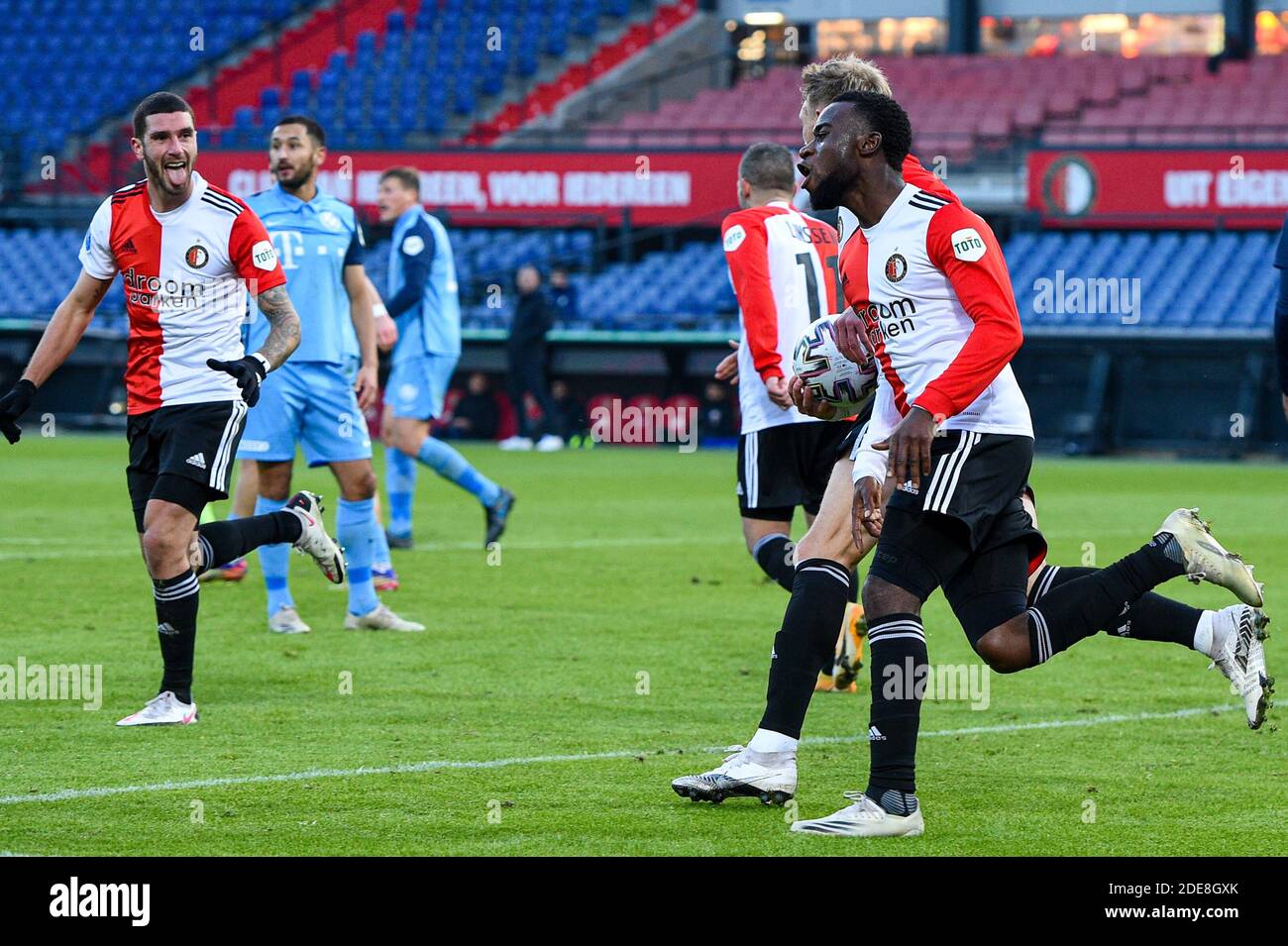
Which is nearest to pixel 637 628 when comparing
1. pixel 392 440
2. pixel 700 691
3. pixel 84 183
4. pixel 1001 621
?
pixel 700 691

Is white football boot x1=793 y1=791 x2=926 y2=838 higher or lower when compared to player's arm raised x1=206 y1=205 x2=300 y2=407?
lower

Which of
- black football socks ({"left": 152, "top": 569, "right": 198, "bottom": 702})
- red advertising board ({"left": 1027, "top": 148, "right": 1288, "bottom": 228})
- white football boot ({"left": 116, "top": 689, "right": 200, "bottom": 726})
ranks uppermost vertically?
red advertising board ({"left": 1027, "top": 148, "right": 1288, "bottom": 228})

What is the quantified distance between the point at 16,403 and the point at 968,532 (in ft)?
11.2

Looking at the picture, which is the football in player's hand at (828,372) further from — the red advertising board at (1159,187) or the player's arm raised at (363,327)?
the red advertising board at (1159,187)

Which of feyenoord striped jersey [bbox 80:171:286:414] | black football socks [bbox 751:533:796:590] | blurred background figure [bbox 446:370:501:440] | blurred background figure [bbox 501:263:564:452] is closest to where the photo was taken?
feyenoord striped jersey [bbox 80:171:286:414]

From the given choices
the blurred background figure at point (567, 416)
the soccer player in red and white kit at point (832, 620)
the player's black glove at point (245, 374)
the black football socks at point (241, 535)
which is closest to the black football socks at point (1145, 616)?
the soccer player in red and white kit at point (832, 620)

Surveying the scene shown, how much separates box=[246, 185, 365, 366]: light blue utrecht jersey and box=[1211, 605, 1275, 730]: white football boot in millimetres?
4803

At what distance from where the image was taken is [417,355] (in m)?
13.0

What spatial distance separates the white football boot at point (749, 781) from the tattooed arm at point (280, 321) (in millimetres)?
2417

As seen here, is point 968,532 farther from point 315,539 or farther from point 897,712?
point 315,539

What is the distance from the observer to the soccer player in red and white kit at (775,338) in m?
7.74

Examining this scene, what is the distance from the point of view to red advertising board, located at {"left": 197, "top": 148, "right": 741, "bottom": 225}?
27.0 m

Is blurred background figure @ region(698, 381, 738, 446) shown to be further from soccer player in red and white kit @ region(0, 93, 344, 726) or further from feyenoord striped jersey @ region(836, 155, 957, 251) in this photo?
feyenoord striped jersey @ region(836, 155, 957, 251)

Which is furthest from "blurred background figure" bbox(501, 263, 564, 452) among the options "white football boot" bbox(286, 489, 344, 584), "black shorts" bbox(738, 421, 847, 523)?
"black shorts" bbox(738, 421, 847, 523)
